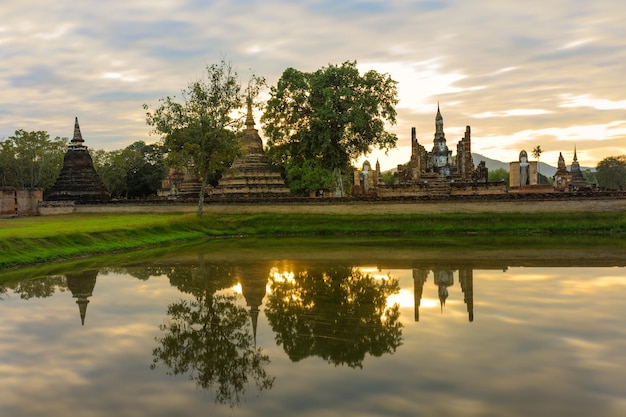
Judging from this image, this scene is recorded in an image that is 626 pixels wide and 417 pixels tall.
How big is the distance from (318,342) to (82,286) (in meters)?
8.92

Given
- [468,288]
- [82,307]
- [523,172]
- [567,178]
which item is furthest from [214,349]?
[567,178]

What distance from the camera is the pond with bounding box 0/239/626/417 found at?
282 inches

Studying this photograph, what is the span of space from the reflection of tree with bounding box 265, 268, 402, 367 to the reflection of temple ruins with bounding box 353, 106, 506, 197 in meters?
30.4

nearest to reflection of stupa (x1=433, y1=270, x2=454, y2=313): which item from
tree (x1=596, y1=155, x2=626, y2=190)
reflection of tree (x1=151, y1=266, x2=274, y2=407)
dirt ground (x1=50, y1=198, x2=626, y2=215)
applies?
reflection of tree (x1=151, y1=266, x2=274, y2=407)

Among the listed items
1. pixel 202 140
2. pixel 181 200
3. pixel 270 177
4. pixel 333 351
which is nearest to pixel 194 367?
pixel 333 351

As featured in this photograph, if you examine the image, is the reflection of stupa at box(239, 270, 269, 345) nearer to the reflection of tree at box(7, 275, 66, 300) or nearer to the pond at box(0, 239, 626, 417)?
the pond at box(0, 239, 626, 417)

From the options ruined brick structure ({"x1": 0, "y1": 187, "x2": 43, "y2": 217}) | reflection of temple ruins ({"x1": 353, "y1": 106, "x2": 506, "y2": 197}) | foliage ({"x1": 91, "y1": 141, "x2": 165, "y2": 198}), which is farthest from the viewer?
foliage ({"x1": 91, "y1": 141, "x2": 165, "y2": 198})

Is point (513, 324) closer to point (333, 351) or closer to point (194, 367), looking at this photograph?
point (333, 351)

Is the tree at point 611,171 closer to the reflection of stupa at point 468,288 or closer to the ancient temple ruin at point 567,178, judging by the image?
the ancient temple ruin at point 567,178

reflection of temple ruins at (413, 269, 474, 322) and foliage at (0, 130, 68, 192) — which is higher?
foliage at (0, 130, 68, 192)

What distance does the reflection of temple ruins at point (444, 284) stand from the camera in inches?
490

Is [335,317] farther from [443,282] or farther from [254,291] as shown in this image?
[443,282]

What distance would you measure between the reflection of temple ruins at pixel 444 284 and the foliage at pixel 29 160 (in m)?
Result: 54.8

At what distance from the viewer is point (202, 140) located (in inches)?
1377
